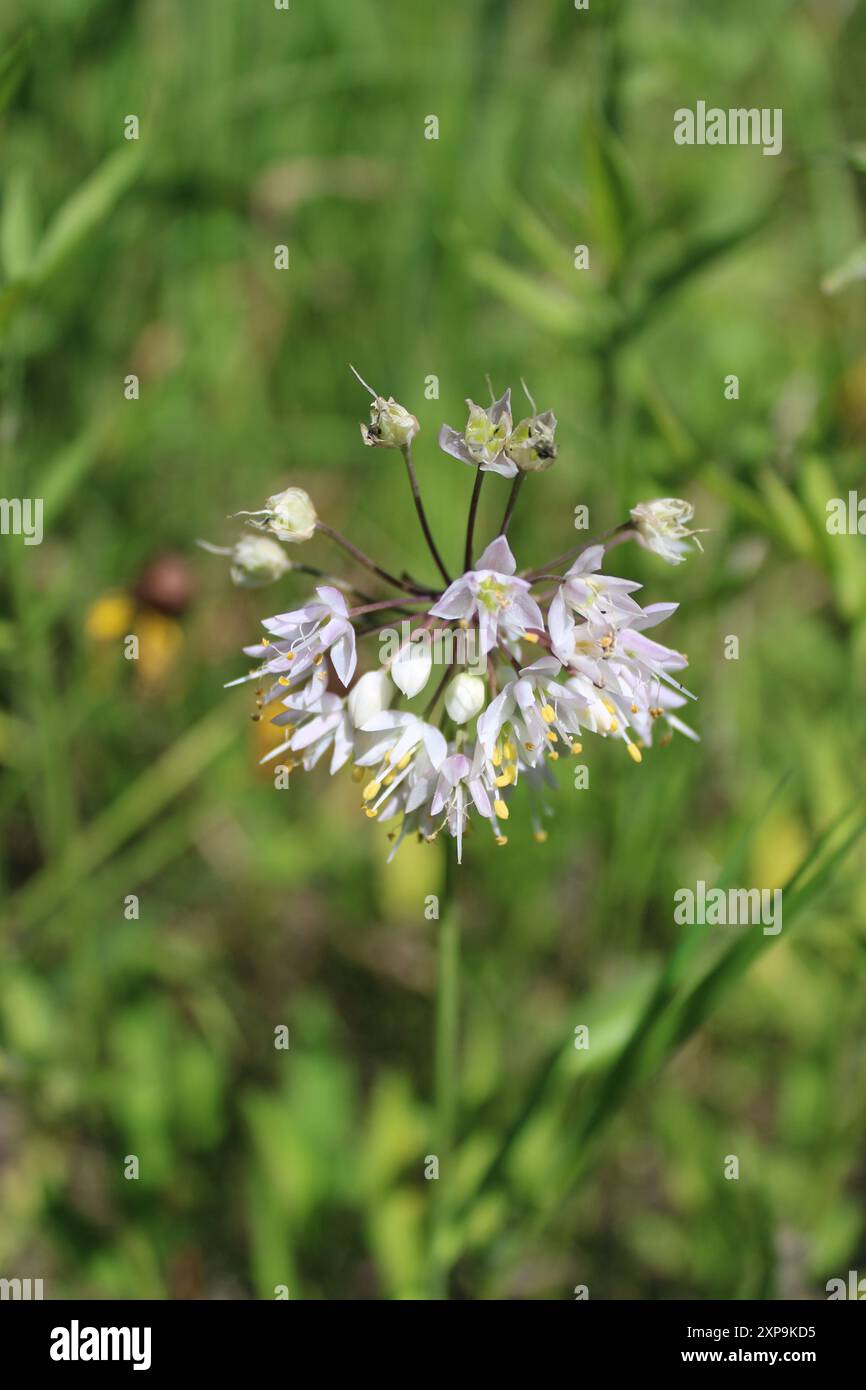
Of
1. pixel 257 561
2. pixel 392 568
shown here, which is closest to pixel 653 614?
pixel 257 561

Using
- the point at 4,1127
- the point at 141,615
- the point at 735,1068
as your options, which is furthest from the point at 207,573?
the point at 735,1068

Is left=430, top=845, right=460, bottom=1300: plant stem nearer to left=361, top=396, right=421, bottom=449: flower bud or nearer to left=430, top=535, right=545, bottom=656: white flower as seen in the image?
left=430, top=535, right=545, bottom=656: white flower

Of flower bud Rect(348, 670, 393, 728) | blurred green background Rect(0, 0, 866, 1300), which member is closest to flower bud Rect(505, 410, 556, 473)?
flower bud Rect(348, 670, 393, 728)

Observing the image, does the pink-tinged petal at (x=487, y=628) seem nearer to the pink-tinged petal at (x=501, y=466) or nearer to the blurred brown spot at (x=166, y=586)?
the pink-tinged petal at (x=501, y=466)

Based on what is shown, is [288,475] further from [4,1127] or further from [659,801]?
[4,1127]

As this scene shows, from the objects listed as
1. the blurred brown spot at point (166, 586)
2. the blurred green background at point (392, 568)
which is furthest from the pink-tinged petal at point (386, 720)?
the blurred brown spot at point (166, 586)

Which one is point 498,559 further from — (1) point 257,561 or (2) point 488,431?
(1) point 257,561
